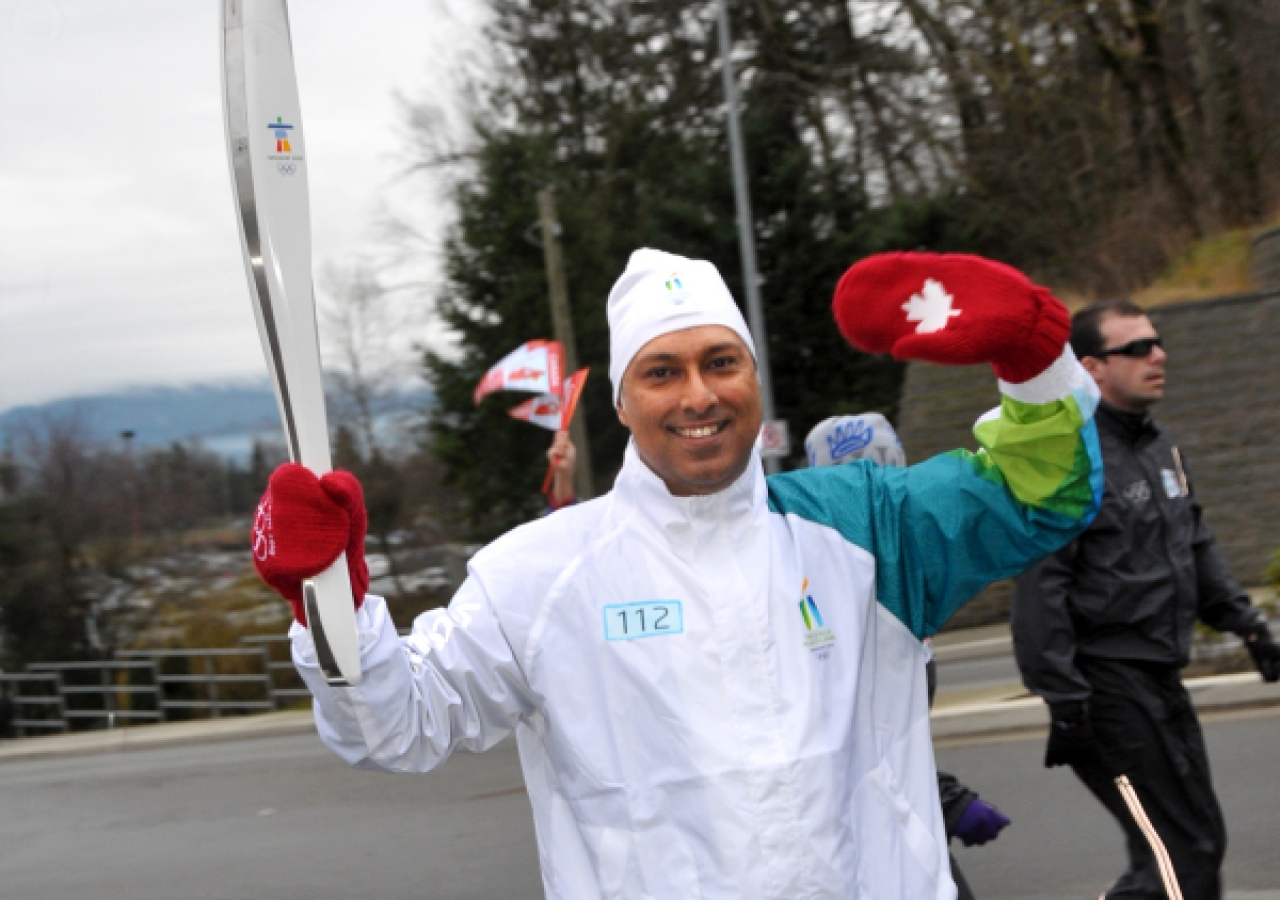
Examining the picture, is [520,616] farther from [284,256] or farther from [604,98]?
[604,98]

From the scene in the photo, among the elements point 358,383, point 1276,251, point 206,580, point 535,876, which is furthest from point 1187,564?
point 358,383

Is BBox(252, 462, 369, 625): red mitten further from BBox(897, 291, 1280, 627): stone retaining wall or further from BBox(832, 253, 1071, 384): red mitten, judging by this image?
BBox(897, 291, 1280, 627): stone retaining wall

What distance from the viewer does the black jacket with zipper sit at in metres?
3.71

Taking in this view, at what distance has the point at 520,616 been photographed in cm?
226

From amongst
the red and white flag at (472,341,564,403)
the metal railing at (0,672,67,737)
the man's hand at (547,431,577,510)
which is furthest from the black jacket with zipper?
the metal railing at (0,672,67,737)

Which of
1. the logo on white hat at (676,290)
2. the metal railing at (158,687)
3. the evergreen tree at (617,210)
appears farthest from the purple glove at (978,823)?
the evergreen tree at (617,210)

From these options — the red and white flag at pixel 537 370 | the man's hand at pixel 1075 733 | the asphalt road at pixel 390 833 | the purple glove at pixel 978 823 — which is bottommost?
the asphalt road at pixel 390 833

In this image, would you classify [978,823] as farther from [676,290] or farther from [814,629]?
[676,290]

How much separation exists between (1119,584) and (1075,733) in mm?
382

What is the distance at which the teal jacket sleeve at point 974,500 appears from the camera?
220cm

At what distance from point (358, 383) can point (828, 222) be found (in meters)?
7.46

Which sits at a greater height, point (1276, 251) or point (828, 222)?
point (828, 222)

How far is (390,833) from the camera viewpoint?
756 centimetres

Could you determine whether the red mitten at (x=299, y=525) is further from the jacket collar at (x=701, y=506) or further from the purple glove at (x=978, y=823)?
the purple glove at (x=978, y=823)
